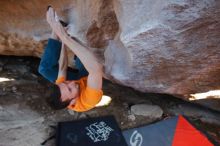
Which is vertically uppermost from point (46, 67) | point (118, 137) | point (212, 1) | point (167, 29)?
point (212, 1)

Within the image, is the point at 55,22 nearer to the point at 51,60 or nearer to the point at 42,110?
the point at 51,60

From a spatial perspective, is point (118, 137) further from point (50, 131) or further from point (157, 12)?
point (157, 12)

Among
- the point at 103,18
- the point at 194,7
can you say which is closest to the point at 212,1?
the point at 194,7

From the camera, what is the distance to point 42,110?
2.81m

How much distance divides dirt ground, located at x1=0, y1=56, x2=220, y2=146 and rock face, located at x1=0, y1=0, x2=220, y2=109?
9.4 inches

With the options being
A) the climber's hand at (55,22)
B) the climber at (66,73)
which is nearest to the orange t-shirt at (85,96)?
the climber at (66,73)

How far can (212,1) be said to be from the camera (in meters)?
1.79

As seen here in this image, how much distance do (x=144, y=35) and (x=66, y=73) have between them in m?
0.45

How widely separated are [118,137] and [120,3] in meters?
1.04

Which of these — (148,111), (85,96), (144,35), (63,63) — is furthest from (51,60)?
(148,111)

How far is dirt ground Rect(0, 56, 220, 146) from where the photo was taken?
8.64ft

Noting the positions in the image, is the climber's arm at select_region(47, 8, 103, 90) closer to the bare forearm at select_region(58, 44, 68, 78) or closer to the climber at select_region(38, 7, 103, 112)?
the climber at select_region(38, 7, 103, 112)

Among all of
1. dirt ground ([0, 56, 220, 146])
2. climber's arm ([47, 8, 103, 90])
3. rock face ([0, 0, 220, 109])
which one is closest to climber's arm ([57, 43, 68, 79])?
climber's arm ([47, 8, 103, 90])

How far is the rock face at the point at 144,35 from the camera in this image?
190 centimetres
